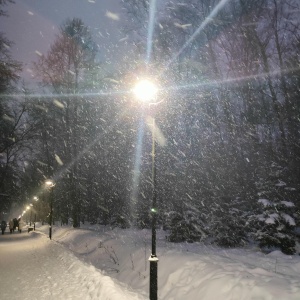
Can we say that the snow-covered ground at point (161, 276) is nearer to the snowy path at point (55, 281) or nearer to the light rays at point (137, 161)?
the snowy path at point (55, 281)

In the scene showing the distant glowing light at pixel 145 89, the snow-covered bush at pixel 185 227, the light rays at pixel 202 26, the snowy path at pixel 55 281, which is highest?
the light rays at pixel 202 26

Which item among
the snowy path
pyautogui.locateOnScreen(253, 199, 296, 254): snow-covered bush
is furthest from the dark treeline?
the snowy path

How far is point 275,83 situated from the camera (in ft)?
74.9

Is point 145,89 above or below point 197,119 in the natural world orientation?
below

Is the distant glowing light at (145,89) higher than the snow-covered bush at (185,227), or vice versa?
the distant glowing light at (145,89)

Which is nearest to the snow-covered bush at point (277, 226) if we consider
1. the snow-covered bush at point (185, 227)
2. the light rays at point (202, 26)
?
the snow-covered bush at point (185, 227)

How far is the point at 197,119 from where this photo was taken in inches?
933

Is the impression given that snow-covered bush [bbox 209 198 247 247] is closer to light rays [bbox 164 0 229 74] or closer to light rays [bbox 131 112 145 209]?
light rays [bbox 164 0 229 74]

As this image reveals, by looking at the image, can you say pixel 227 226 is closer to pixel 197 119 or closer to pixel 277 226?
pixel 277 226

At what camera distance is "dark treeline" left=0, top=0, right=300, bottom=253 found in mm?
15570

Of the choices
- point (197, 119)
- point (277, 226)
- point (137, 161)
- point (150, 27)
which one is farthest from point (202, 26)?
point (277, 226)

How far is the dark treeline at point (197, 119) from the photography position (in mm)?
15570

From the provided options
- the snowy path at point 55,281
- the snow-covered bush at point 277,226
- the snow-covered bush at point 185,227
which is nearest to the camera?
the snowy path at point 55,281

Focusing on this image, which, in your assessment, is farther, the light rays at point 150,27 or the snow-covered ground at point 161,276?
the light rays at point 150,27
